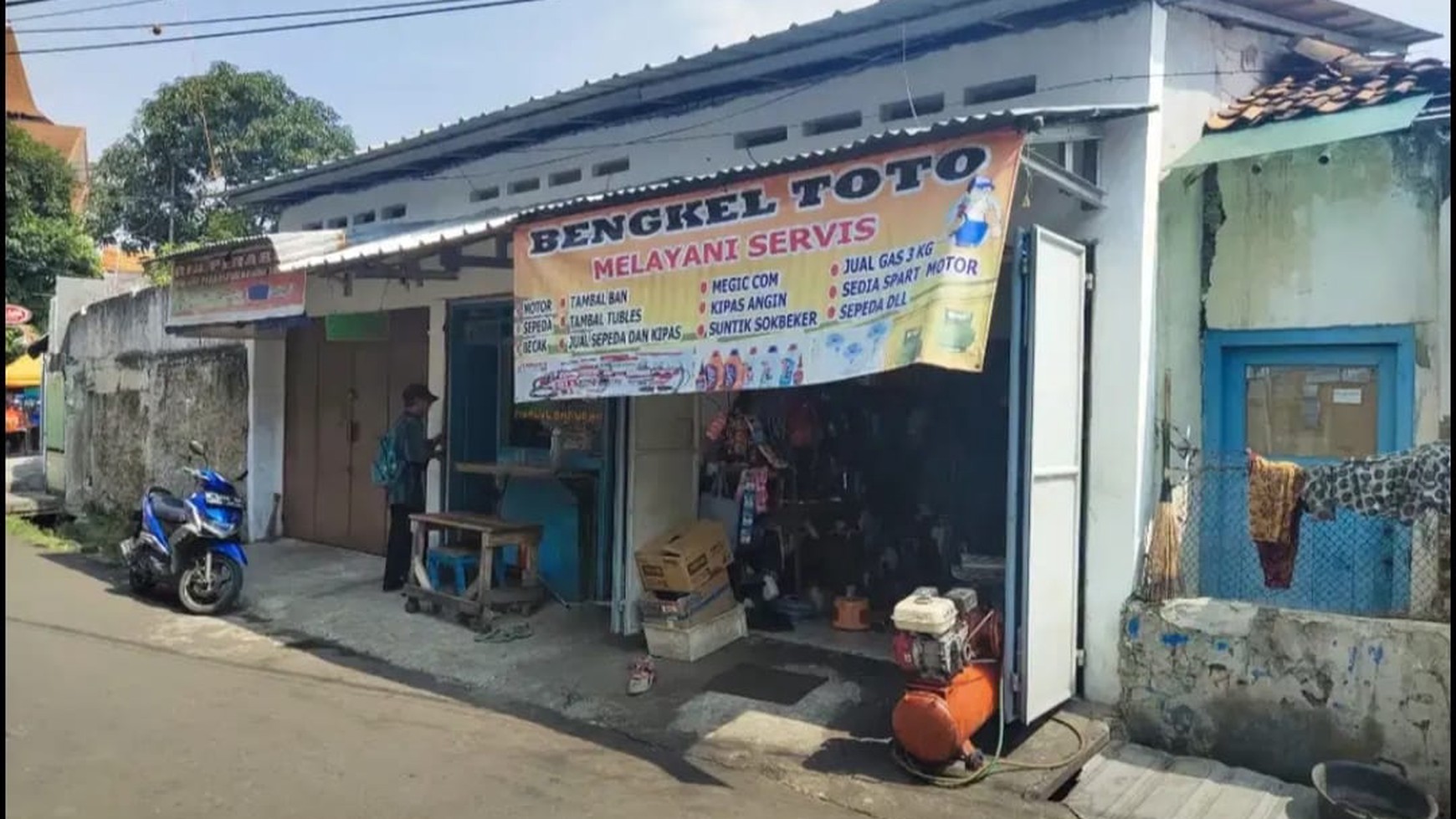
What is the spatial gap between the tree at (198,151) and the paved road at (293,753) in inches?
674

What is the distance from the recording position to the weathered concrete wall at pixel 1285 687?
4883 mm

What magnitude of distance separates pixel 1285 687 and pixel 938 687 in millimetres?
1733

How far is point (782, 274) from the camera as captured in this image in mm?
5688

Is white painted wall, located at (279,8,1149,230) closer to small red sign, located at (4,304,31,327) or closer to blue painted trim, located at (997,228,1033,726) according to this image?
blue painted trim, located at (997,228,1033,726)

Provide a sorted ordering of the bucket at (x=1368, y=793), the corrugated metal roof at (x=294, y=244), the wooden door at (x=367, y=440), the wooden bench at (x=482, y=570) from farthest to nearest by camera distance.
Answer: the wooden door at (x=367, y=440) < the corrugated metal roof at (x=294, y=244) < the wooden bench at (x=482, y=570) < the bucket at (x=1368, y=793)

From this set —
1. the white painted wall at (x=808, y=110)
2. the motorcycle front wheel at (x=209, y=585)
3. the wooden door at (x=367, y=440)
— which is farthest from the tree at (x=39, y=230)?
the motorcycle front wheel at (x=209, y=585)

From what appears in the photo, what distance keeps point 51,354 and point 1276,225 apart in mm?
18454

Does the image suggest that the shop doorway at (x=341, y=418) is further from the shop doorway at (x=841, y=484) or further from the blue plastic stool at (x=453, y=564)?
the shop doorway at (x=841, y=484)

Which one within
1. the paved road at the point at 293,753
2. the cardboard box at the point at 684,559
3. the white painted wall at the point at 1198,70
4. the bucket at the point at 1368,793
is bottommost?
the paved road at the point at 293,753

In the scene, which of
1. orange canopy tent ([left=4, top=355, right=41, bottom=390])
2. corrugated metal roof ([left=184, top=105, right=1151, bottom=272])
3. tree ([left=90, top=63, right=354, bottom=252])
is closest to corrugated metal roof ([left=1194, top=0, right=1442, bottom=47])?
corrugated metal roof ([left=184, top=105, right=1151, bottom=272])

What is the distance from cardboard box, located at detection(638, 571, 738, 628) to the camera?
720 cm

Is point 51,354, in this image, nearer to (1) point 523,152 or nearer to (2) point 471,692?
(1) point 523,152

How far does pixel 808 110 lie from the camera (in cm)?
755

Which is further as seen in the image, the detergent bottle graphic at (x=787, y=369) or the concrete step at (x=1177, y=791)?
the detergent bottle graphic at (x=787, y=369)
